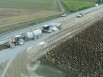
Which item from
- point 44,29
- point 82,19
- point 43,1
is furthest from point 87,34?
point 43,1

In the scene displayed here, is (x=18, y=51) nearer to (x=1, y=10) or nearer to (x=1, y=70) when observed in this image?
(x=1, y=70)

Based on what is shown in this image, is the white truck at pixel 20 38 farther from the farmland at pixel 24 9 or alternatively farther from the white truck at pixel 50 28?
the farmland at pixel 24 9

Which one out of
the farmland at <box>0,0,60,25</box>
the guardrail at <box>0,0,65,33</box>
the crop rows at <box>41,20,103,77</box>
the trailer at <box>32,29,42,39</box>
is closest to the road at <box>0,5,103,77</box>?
the trailer at <box>32,29,42,39</box>

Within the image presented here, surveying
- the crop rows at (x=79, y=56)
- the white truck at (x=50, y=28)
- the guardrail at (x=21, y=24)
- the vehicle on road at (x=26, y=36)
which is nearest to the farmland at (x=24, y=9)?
the guardrail at (x=21, y=24)

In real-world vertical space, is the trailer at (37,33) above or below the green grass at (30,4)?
above

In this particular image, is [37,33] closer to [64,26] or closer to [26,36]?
[26,36]

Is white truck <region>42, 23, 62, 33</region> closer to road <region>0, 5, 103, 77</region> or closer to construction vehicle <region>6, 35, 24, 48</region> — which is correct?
road <region>0, 5, 103, 77</region>
